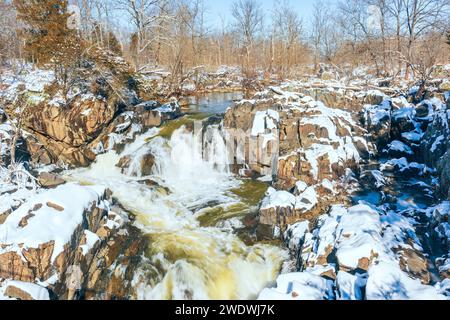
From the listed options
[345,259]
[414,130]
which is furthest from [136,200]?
[414,130]

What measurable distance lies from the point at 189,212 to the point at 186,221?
49cm

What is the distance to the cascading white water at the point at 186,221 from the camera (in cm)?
696

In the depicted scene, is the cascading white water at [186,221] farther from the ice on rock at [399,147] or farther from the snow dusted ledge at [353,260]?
the ice on rock at [399,147]

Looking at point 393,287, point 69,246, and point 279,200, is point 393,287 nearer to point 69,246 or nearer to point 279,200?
point 279,200

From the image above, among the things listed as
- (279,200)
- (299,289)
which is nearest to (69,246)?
(299,289)

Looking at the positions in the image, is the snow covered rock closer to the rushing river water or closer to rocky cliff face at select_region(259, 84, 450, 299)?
the rushing river water

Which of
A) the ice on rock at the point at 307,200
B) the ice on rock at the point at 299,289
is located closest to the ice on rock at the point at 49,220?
the ice on rock at the point at 299,289

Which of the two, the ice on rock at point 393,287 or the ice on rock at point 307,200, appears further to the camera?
→ the ice on rock at point 307,200

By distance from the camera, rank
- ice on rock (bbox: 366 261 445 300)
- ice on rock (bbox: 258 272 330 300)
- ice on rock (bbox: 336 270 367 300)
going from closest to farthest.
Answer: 1. ice on rock (bbox: 366 261 445 300)
2. ice on rock (bbox: 258 272 330 300)
3. ice on rock (bbox: 336 270 367 300)

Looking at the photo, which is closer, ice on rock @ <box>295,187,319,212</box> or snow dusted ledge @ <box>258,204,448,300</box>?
snow dusted ledge @ <box>258,204,448,300</box>

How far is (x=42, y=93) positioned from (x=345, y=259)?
48.0ft

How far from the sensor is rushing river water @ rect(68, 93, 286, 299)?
6.99m

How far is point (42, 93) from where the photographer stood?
14.5 meters

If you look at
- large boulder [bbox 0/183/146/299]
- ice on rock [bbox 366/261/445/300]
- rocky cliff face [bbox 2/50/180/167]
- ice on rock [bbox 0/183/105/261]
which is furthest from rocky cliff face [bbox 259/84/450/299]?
rocky cliff face [bbox 2/50/180/167]
